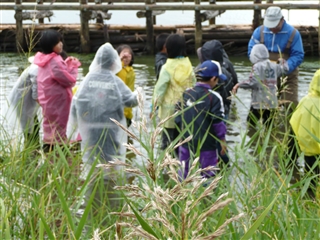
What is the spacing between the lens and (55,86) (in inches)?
275

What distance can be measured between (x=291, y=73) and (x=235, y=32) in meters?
9.97

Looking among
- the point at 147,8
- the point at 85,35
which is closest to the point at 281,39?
the point at 147,8

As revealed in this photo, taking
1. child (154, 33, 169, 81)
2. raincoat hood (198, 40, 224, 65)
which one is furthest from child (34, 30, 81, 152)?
raincoat hood (198, 40, 224, 65)

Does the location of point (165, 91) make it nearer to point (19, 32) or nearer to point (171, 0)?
point (19, 32)

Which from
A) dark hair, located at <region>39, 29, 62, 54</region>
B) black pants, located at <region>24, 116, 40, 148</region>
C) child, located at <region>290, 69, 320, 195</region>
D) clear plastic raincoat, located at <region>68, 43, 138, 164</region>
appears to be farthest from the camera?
dark hair, located at <region>39, 29, 62, 54</region>

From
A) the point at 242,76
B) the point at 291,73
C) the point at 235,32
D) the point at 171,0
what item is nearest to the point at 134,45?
the point at 235,32

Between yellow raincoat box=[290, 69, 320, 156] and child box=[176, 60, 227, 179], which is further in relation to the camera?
yellow raincoat box=[290, 69, 320, 156]

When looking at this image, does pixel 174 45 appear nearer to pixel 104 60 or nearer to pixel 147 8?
pixel 104 60

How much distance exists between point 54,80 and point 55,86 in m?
0.06

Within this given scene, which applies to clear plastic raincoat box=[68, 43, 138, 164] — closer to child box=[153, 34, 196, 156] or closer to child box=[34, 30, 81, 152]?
child box=[153, 34, 196, 156]

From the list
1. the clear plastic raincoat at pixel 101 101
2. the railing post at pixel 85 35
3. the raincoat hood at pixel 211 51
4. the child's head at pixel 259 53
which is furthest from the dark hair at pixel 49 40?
the railing post at pixel 85 35

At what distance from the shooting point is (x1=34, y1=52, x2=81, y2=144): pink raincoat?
22.5 feet

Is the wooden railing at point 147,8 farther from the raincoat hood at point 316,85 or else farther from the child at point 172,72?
the raincoat hood at point 316,85

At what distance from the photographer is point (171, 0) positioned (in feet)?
A: 72.1
